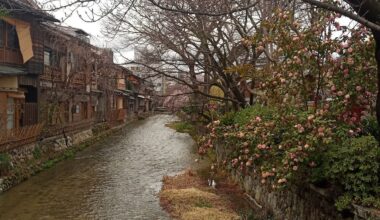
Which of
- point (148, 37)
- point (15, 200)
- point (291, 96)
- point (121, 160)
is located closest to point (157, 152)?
point (121, 160)

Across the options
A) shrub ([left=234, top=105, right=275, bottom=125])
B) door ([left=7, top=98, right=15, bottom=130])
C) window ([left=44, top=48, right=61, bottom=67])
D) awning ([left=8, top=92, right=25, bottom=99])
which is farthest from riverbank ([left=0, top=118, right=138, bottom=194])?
shrub ([left=234, top=105, right=275, bottom=125])

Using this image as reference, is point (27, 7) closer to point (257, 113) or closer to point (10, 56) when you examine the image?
point (257, 113)

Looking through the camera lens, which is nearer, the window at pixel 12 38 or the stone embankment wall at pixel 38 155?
the stone embankment wall at pixel 38 155

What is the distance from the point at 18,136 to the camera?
17250mm

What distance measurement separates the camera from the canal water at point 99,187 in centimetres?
1167

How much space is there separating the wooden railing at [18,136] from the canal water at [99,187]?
1653mm

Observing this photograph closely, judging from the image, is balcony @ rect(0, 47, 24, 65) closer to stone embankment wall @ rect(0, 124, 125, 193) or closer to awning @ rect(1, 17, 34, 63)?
awning @ rect(1, 17, 34, 63)

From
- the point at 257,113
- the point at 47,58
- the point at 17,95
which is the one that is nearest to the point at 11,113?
the point at 17,95

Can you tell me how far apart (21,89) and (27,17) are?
3.81m

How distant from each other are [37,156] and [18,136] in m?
1.94

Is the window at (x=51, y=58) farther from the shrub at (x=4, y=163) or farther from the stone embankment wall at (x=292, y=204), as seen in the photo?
the stone embankment wall at (x=292, y=204)

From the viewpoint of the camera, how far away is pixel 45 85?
24359 mm

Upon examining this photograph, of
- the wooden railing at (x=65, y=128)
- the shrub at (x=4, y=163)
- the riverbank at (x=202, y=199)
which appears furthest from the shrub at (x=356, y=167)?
the wooden railing at (x=65, y=128)

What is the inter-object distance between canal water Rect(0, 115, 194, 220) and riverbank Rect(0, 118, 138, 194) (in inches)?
13.4
